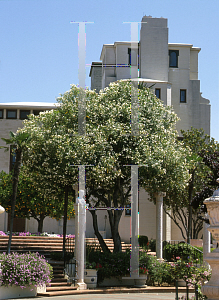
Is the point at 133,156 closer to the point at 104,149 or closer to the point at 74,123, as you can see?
the point at 104,149

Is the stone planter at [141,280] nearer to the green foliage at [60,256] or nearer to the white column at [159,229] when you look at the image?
the white column at [159,229]

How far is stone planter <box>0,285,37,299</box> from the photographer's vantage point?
16.5m

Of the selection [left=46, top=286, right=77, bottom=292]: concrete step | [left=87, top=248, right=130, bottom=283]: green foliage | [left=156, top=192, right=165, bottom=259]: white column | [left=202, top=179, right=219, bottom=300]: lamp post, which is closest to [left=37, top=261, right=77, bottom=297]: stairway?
[left=46, top=286, right=77, bottom=292]: concrete step

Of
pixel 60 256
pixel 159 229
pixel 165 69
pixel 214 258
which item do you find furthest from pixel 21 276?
pixel 165 69

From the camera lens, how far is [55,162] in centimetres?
2127

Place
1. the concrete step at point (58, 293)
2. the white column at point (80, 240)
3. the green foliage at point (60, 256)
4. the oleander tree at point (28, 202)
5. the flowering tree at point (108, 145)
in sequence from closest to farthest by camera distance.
Result: the concrete step at point (58, 293) < the white column at point (80, 240) < the flowering tree at point (108, 145) < the green foliage at point (60, 256) < the oleander tree at point (28, 202)


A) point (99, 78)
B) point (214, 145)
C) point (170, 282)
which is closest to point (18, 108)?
point (99, 78)

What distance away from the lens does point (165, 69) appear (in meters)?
35.6

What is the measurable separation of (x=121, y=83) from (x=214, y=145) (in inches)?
437

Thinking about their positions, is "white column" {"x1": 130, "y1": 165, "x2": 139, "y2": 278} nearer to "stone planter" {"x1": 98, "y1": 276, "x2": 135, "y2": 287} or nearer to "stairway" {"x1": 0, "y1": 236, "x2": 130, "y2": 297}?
"stone planter" {"x1": 98, "y1": 276, "x2": 135, "y2": 287}

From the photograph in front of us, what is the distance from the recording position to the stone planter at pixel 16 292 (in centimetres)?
1648

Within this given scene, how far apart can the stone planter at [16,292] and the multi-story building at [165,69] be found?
68.6ft

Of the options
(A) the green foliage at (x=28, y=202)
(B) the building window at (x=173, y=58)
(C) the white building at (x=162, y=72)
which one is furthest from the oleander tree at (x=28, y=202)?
(B) the building window at (x=173, y=58)

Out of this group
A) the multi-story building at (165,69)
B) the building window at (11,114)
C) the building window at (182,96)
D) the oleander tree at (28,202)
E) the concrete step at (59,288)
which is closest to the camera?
the concrete step at (59,288)
